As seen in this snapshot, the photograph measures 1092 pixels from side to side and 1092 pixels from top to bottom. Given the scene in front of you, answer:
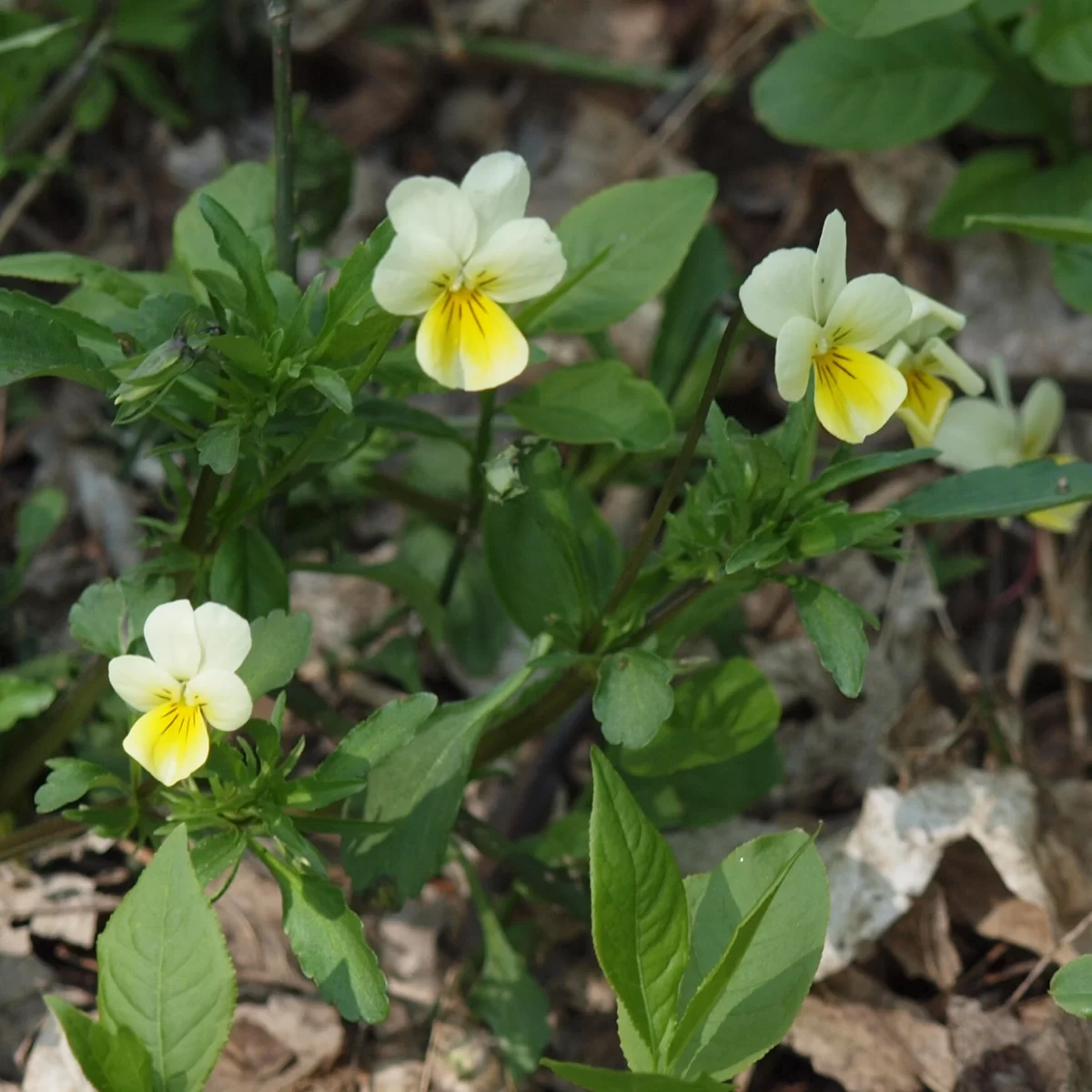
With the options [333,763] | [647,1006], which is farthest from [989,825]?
[333,763]

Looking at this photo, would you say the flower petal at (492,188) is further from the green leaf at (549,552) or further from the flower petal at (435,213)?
the green leaf at (549,552)

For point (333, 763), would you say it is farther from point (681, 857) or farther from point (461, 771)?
point (681, 857)

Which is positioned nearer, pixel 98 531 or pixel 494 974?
pixel 494 974

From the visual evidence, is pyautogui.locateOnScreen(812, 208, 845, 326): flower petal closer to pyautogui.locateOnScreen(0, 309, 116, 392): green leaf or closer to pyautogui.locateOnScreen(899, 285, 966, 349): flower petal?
pyautogui.locateOnScreen(899, 285, 966, 349): flower petal

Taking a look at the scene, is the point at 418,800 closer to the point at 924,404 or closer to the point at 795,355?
the point at 795,355

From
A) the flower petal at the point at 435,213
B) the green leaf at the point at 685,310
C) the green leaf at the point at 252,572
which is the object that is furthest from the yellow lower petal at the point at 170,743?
the green leaf at the point at 685,310

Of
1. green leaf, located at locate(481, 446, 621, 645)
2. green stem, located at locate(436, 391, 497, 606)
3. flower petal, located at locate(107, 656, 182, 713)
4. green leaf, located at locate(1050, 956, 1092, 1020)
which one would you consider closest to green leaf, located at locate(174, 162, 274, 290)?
green stem, located at locate(436, 391, 497, 606)
